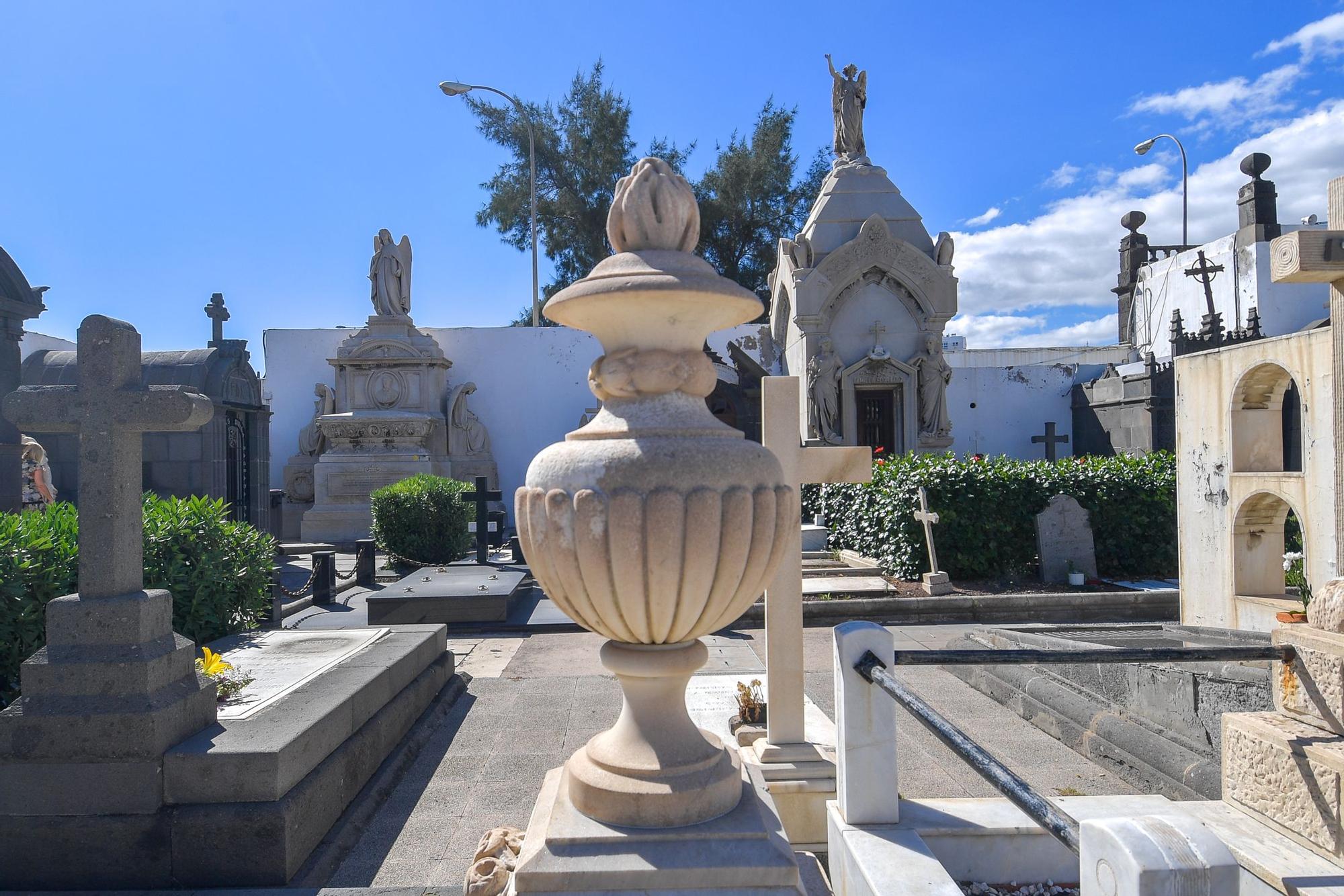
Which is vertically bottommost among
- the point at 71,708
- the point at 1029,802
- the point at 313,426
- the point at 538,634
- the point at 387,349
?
the point at 538,634

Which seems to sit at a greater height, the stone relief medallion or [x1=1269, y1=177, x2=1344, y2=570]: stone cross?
the stone relief medallion

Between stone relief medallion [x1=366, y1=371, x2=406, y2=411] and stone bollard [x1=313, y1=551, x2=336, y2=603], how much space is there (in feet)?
24.8

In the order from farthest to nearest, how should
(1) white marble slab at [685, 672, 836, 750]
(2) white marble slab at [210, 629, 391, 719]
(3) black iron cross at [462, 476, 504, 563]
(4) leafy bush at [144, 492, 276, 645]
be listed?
(3) black iron cross at [462, 476, 504, 563] < (4) leafy bush at [144, 492, 276, 645] < (2) white marble slab at [210, 629, 391, 719] < (1) white marble slab at [685, 672, 836, 750]

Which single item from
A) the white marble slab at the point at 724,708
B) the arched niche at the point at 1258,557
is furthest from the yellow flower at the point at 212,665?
the arched niche at the point at 1258,557

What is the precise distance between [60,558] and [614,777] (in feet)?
13.8

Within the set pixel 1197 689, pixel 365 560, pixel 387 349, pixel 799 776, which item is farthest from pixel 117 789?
pixel 387 349

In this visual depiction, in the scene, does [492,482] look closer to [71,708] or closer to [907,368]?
[907,368]

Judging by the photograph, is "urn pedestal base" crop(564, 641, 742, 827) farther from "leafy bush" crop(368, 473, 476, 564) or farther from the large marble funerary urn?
"leafy bush" crop(368, 473, 476, 564)

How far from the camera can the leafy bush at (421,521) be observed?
444 inches

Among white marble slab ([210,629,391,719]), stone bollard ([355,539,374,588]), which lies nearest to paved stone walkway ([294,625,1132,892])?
white marble slab ([210,629,391,719])

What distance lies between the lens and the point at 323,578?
353 inches

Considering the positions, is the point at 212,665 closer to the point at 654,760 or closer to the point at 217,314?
the point at 654,760

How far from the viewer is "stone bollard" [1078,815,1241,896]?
1.17 meters

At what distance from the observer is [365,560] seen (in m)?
10.2
